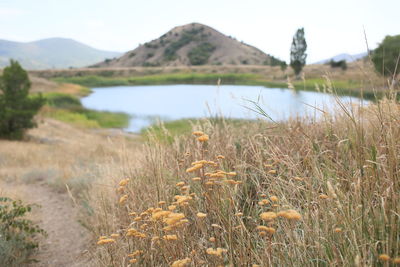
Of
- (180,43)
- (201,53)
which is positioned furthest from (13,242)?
(180,43)

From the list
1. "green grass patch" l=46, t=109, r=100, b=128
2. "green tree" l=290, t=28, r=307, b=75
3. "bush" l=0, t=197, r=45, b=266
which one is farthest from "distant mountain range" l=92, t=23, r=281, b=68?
"bush" l=0, t=197, r=45, b=266

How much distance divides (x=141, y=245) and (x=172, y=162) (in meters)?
1.78

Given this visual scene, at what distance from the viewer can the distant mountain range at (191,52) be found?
10994 cm

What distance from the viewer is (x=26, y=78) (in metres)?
19.1

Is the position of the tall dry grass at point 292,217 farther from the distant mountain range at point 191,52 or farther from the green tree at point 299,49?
the distant mountain range at point 191,52

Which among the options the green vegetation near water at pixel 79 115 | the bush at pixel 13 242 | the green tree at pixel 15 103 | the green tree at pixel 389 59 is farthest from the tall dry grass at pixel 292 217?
the green vegetation near water at pixel 79 115

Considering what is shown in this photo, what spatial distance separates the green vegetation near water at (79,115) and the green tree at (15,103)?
10.2 meters

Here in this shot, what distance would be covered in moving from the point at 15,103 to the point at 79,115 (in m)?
15.6

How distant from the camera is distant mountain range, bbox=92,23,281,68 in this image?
10994cm

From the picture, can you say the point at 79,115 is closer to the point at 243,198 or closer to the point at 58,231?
the point at 58,231

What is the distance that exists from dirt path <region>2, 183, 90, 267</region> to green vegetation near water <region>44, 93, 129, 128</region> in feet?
71.8

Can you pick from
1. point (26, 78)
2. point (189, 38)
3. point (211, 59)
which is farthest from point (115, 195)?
point (189, 38)

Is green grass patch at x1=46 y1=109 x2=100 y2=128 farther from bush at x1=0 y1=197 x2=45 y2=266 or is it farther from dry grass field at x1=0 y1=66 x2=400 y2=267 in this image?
bush at x1=0 y1=197 x2=45 y2=266

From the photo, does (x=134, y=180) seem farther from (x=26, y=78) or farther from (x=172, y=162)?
(x=26, y=78)
